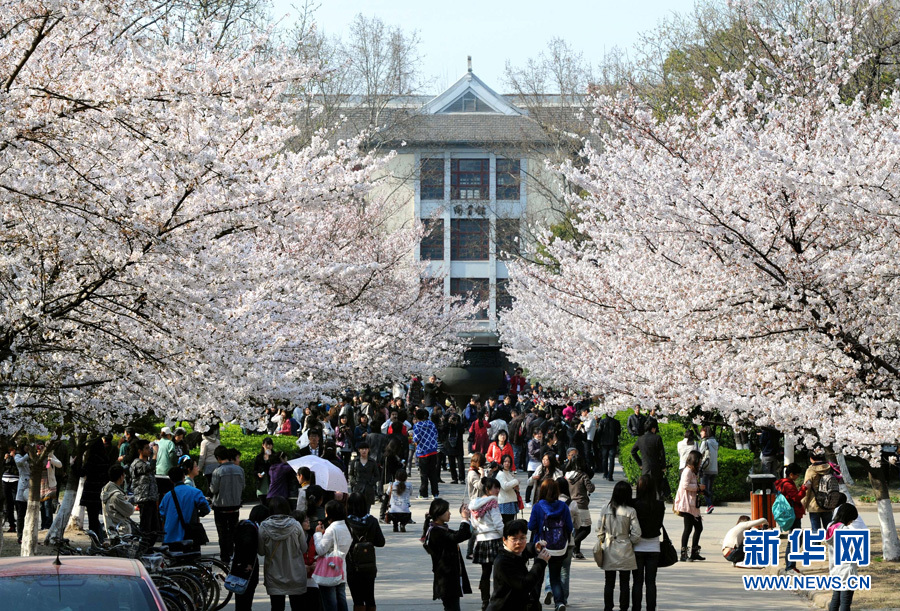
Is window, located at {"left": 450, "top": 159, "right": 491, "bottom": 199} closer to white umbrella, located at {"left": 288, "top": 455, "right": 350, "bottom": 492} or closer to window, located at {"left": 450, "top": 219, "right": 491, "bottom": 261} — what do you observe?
window, located at {"left": 450, "top": 219, "right": 491, "bottom": 261}

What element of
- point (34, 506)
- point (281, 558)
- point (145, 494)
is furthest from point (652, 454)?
point (34, 506)

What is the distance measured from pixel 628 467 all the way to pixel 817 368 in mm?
11449

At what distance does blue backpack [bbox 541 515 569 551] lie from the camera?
10.3 metres

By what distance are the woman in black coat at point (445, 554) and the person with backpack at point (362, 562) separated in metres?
0.54

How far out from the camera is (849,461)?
24469 mm

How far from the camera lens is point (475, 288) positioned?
60.6 m

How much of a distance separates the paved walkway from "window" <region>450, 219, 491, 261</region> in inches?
1810

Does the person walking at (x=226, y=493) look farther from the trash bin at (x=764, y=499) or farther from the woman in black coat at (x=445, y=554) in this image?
the trash bin at (x=764, y=499)

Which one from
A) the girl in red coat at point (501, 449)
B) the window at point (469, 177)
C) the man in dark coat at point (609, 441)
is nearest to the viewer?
the girl in red coat at point (501, 449)

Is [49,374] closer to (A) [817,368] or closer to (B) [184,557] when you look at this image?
(B) [184,557]

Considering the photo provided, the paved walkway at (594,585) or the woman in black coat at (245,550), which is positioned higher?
the woman in black coat at (245,550)

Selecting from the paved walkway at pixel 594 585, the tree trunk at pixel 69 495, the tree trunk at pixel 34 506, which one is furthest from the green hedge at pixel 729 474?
the tree trunk at pixel 34 506

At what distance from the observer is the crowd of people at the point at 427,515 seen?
361 inches

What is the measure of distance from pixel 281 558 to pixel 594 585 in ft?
15.2
